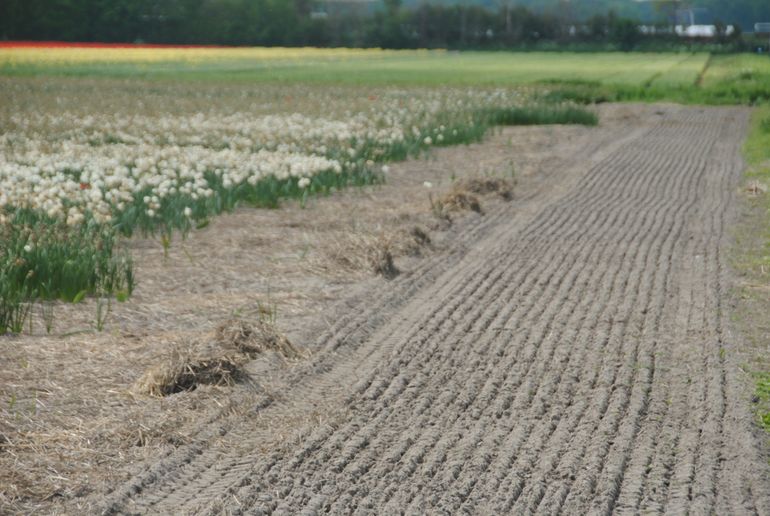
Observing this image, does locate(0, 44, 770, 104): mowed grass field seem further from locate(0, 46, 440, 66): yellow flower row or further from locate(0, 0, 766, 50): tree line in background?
locate(0, 0, 766, 50): tree line in background

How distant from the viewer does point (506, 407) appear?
21.2 ft

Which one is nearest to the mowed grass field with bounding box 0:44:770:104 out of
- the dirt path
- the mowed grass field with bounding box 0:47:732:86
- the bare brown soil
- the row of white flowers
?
the mowed grass field with bounding box 0:47:732:86

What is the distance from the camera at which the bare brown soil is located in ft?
17.3

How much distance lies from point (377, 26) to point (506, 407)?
80.8 m

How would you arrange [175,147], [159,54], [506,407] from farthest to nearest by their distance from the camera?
1. [159,54]
2. [175,147]
3. [506,407]

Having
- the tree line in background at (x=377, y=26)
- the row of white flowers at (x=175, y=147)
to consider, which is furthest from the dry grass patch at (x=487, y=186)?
the tree line in background at (x=377, y=26)

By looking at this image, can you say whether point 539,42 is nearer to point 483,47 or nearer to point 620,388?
point 483,47

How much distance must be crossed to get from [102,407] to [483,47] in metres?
81.4

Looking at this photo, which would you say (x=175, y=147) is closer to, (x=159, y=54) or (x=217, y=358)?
(x=217, y=358)

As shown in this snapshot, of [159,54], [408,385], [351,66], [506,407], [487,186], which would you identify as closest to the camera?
[506,407]

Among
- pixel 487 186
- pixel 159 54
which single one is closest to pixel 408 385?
pixel 487 186

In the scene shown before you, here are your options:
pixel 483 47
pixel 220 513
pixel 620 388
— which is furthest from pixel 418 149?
pixel 483 47

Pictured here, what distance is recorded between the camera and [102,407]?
628 centimetres

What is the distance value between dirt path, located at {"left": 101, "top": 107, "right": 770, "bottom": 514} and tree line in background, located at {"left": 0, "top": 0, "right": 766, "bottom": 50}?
56.9m
